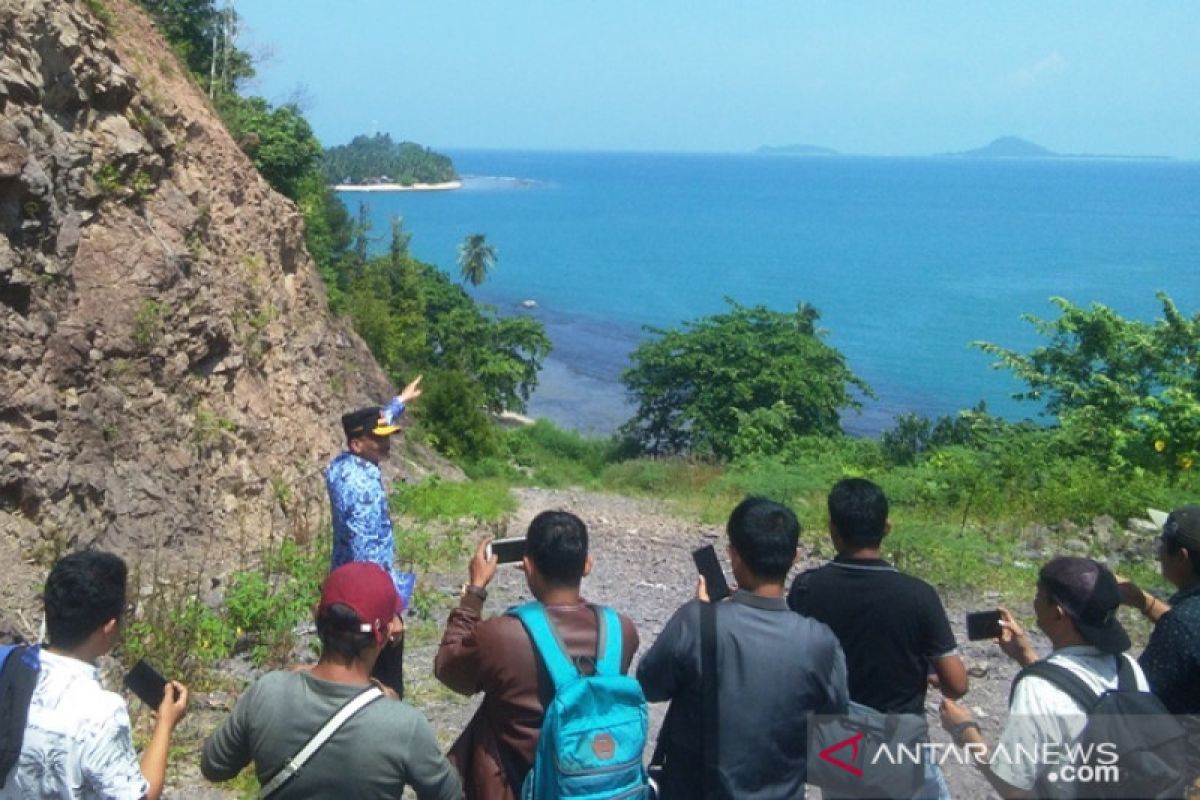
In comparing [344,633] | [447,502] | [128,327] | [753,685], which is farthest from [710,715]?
[447,502]

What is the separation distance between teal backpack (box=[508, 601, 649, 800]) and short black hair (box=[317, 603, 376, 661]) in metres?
0.50

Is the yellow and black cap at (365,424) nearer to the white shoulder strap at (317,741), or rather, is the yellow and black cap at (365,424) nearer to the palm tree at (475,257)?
the white shoulder strap at (317,741)

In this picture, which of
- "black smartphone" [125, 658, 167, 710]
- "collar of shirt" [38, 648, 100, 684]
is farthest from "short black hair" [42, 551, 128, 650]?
"black smartphone" [125, 658, 167, 710]

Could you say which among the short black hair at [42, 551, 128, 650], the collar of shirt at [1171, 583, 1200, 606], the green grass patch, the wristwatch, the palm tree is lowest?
the palm tree

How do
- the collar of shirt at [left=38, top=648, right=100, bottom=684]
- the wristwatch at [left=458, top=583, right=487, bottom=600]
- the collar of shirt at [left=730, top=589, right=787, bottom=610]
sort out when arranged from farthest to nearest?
the wristwatch at [left=458, top=583, right=487, bottom=600] < the collar of shirt at [left=730, top=589, right=787, bottom=610] < the collar of shirt at [left=38, top=648, right=100, bottom=684]

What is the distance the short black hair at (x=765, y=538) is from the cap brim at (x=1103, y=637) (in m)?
0.85

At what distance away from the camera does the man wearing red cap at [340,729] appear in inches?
123

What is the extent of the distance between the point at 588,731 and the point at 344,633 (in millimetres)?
741

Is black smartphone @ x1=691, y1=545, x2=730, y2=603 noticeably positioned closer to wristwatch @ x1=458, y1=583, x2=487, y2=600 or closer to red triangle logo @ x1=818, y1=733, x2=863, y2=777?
red triangle logo @ x1=818, y1=733, x2=863, y2=777

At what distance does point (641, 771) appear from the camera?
339cm

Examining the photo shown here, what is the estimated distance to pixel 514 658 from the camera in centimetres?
340

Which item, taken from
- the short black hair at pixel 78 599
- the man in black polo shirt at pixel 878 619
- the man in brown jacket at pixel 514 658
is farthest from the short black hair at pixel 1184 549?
the short black hair at pixel 78 599

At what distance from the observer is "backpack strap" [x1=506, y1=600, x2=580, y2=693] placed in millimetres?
3328

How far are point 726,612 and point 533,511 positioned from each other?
11.5m
